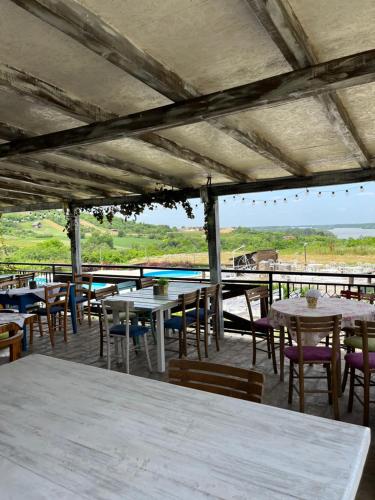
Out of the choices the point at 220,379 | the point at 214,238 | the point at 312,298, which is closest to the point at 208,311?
the point at 214,238

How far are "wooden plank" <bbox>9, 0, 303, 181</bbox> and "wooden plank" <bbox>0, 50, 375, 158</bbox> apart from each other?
0.50 ft

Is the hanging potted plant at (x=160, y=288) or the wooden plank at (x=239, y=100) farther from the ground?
the wooden plank at (x=239, y=100)

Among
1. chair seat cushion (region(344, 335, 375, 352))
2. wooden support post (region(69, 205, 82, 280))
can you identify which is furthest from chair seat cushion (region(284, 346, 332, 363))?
wooden support post (region(69, 205, 82, 280))

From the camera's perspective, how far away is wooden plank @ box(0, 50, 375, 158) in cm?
204

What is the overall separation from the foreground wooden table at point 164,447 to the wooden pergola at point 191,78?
5.59 feet

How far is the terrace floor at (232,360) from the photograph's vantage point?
303cm

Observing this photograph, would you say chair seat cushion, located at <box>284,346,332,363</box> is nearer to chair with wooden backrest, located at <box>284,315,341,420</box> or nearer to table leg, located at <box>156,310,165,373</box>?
chair with wooden backrest, located at <box>284,315,341,420</box>

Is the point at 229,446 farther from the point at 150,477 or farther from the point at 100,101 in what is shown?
the point at 100,101

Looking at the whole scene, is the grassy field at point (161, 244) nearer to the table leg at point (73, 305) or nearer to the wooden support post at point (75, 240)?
the wooden support post at point (75, 240)

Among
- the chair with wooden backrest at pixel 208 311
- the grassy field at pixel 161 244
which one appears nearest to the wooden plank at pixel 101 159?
the chair with wooden backrest at pixel 208 311

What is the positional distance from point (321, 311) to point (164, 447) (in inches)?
112

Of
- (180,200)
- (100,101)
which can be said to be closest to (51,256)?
(180,200)

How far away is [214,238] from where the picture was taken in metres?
5.92

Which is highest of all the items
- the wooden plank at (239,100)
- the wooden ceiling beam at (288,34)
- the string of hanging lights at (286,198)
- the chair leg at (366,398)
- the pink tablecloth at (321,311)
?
the wooden ceiling beam at (288,34)
